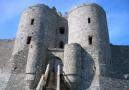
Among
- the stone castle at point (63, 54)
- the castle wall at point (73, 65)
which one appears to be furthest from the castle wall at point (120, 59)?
the castle wall at point (73, 65)

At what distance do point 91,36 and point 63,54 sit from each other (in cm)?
297

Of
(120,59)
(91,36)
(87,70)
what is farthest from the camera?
(120,59)

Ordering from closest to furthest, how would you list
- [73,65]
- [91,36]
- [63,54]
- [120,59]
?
[73,65]
[63,54]
[91,36]
[120,59]

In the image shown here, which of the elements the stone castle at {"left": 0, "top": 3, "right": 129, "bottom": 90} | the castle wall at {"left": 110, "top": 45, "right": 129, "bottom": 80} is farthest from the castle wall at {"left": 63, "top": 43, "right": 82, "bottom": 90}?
the castle wall at {"left": 110, "top": 45, "right": 129, "bottom": 80}

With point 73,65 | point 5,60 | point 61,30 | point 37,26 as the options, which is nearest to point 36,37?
point 37,26

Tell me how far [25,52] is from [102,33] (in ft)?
23.5

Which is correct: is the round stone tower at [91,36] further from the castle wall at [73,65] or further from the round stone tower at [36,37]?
the round stone tower at [36,37]

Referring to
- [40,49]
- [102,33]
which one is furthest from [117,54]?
[40,49]

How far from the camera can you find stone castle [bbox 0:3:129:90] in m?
17.7

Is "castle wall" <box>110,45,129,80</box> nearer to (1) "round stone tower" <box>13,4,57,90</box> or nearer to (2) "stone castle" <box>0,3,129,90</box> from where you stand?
(2) "stone castle" <box>0,3,129,90</box>

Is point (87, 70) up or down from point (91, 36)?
down

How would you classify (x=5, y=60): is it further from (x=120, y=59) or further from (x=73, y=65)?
(x=120, y=59)

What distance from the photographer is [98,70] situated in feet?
59.7

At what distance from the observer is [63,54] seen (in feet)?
64.8
